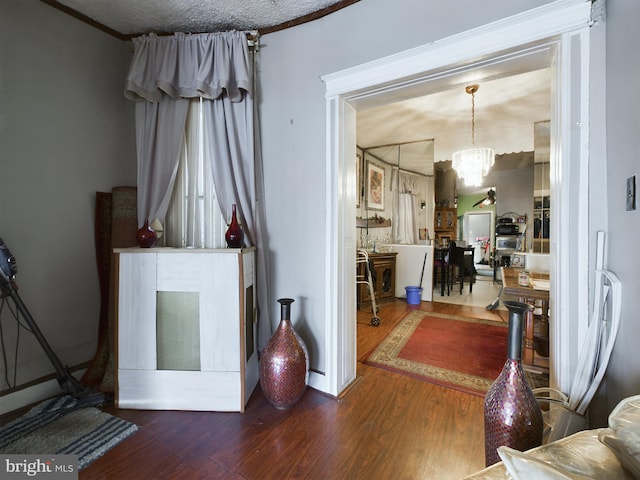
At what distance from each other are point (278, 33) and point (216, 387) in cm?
243

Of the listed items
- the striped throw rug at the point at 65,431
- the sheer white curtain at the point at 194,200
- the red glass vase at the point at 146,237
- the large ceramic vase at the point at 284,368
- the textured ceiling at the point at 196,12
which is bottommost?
the striped throw rug at the point at 65,431

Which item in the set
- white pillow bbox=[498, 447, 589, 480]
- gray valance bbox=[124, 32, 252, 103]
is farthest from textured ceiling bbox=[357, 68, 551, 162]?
white pillow bbox=[498, 447, 589, 480]

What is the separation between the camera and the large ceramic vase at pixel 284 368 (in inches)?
64.5

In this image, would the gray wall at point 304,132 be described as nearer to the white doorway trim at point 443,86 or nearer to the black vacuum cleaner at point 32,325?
the white doorway trim at point 443,86

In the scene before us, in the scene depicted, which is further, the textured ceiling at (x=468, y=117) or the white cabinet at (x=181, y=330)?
the textured ceiling at (x=468, y=117)

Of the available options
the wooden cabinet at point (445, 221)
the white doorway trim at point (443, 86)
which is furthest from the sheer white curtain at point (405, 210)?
the white doorway trim at point (443, 86)

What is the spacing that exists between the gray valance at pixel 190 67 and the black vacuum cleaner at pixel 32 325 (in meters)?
1.29

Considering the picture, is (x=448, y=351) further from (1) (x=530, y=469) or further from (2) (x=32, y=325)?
(2) (x=32, y=325)

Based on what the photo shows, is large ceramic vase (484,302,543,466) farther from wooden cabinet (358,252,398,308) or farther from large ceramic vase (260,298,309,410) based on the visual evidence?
wooden cabinet (358,252,398,308)

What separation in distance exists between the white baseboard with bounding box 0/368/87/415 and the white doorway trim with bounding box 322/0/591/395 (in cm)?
178

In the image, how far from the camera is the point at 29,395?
173cm

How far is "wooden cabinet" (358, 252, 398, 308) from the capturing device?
4004mm

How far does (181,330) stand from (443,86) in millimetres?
2160

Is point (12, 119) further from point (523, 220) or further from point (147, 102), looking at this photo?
point (523, 220)
